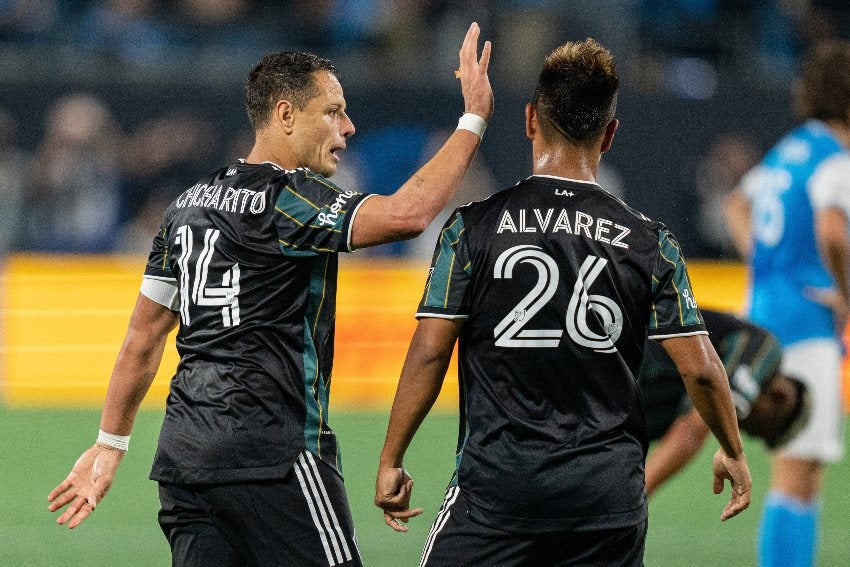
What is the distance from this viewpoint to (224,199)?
13.0ft

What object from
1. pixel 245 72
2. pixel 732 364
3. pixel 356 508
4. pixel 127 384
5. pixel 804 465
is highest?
pixel 245 72

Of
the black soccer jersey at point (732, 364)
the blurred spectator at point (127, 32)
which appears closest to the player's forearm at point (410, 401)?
the black soccer jersey at point (732, 364)

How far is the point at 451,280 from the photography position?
3.72 meters

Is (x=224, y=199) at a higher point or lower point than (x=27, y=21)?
lower

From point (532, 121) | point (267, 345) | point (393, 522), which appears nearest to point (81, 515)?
point (267, 345)

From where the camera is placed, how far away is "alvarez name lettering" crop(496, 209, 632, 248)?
3.69m

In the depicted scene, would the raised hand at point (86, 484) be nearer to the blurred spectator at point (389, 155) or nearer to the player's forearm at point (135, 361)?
the player's forearm at point (135, 361)

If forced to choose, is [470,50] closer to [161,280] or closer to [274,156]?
[274,156]

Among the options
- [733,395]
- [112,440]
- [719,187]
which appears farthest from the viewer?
[719,187]

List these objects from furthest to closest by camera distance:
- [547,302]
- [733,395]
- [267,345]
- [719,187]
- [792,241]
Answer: [719,187]
[792,241]
[733,395]
[267,345]
[547,302]

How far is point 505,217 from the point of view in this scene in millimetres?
3725

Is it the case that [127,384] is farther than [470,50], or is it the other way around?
[127,384]

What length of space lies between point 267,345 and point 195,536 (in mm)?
588

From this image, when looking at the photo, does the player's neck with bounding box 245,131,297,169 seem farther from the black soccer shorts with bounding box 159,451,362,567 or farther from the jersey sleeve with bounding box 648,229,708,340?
the jersey sleeve with bounding box 648,229,708,340
